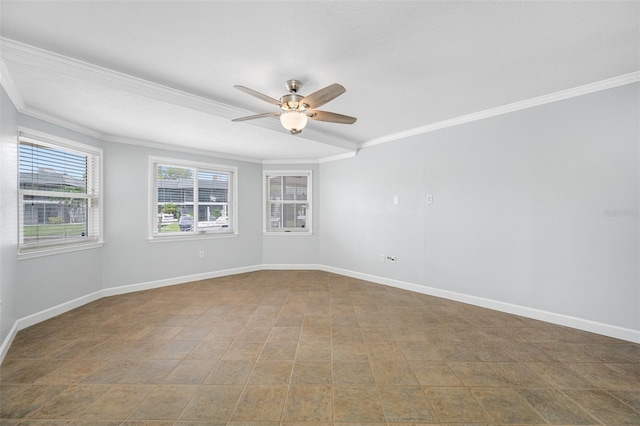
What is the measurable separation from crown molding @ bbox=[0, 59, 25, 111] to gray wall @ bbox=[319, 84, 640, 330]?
4452 millimetres

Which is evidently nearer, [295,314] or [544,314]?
[544,314]

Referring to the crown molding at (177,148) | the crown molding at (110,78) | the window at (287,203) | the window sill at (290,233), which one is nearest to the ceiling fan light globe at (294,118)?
the crown molding at (110,78)

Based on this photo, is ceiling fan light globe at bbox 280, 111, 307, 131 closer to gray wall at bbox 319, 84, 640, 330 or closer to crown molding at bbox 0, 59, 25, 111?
crown molding at bbox 0, 59, 25, 111

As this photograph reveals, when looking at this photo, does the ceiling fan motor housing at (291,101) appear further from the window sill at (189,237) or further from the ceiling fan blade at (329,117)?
the window sill at (189,237)

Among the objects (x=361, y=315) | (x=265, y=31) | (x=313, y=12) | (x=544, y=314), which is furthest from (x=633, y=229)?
(x=265, y=31)

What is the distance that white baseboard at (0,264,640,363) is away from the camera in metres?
2.61

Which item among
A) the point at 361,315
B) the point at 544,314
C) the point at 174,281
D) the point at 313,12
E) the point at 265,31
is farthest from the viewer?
the point at 174,281

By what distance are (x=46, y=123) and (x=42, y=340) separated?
2.44 m

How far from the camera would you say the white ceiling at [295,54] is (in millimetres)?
1700

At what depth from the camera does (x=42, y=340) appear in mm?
2584

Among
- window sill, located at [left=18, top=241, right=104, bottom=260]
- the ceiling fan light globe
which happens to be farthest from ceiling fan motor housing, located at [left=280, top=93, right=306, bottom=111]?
window sill, located at [left=18, top=241, right=104, bottom=260]

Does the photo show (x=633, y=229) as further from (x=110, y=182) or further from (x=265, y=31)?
(x=110, y=182)

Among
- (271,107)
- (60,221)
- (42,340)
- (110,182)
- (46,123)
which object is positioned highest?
(271,107)

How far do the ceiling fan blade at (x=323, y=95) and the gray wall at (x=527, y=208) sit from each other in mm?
2342
